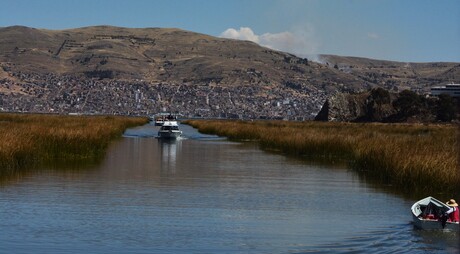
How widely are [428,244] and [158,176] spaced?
1557 centimetres

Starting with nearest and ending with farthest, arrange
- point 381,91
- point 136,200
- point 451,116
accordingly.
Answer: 1. point 136,200
2. point 451,116
3. point 381,91

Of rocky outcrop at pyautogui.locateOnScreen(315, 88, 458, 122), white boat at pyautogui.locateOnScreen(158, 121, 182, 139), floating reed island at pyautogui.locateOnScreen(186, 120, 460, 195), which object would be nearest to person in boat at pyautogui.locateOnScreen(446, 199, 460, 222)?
floating reed island at pyautogui.locateOnScreen(186, 120, 460, 195)

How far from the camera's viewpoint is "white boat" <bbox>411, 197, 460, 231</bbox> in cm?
1942

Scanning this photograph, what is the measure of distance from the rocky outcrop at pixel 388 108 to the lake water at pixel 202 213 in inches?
3185

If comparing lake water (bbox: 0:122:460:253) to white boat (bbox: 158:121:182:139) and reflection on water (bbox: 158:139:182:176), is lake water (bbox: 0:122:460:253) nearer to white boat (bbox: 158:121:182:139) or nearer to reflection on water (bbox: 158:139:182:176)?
reflection on water (bbox: 158:139:182:176)

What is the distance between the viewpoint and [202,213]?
2198cm

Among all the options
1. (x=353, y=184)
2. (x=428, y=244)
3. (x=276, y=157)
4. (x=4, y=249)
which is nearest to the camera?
(x=4, y=249)

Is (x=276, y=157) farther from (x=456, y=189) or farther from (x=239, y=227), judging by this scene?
(x=239, y=227)

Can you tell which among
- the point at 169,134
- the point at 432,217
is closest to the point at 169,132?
the point at 169,134

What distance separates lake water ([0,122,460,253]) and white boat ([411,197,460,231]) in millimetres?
234

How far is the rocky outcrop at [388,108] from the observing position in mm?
112812

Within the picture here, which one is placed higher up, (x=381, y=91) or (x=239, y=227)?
(x=381, y=91)

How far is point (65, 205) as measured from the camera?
22.5 metres

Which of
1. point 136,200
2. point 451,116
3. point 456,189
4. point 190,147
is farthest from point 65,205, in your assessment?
point 451,116
